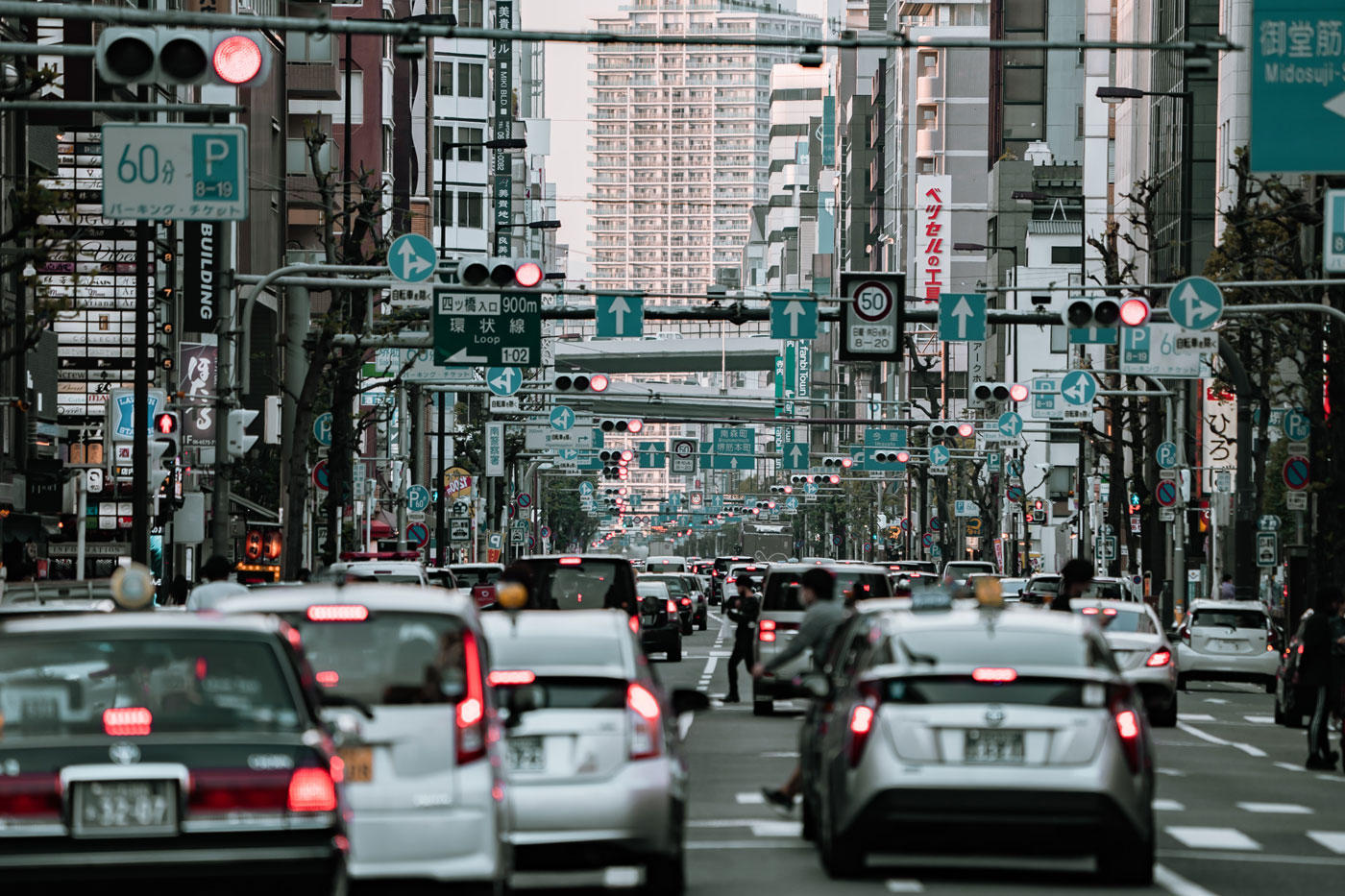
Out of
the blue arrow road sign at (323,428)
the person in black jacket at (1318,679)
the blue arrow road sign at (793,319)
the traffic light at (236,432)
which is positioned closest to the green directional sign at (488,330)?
the blue arrow road sign at (793,319)

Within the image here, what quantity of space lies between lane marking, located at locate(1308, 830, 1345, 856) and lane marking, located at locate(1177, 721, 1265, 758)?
8103 mm

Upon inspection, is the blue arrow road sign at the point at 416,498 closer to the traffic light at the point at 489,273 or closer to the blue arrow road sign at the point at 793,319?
the blue arrow road sign at the point at 793,319

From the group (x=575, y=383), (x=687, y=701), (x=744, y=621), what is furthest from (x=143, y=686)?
(x=575, y=383)

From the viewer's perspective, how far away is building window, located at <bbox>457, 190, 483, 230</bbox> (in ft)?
469

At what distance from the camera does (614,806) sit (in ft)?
43.0

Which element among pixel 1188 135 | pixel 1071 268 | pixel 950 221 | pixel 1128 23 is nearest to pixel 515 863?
pixel 1188 135

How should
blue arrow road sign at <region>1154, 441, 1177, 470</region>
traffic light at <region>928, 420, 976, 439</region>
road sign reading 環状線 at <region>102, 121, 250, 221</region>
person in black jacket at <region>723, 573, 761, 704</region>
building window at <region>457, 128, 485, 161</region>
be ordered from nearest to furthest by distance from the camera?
road sign reading 環状線 at <region>102, 121, 250, 221</region>
person in black jacket at <region>723, 573, 761, 704</region>
blue arrow road sign at <region>1154, 441, 1177, 470</region>
traffic light at <region>928, 420, 976, 439</region>
building window at <region>457, 128, 485, 161</region>

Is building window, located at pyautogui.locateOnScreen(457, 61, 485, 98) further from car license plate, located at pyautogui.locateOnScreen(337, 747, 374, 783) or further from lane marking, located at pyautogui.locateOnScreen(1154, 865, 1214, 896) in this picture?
car license plate, located at pyautogui.locateOnScreen(337, 747, 374, 783)

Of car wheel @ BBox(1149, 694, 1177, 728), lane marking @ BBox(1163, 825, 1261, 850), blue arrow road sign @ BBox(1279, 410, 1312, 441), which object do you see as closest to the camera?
lane marking @ BBox(1163, 825, 1261, 850)

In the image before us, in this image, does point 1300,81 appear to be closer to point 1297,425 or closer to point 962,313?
point 962,313

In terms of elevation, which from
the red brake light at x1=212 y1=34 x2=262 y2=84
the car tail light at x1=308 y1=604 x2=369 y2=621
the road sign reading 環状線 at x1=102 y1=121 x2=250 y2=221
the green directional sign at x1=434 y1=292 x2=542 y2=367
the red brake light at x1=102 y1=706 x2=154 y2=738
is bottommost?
the red brake light at x1=102 y1=706 x2=154 y2=738

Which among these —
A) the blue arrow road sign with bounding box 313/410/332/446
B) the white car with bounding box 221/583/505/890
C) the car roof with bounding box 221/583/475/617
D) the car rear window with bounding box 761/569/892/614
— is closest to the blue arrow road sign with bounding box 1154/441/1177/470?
the blue arrow road sign with bounding box 313/410/332/446

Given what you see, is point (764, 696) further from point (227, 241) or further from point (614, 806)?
point (614, 806)

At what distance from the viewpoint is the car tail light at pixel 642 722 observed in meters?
13.3
